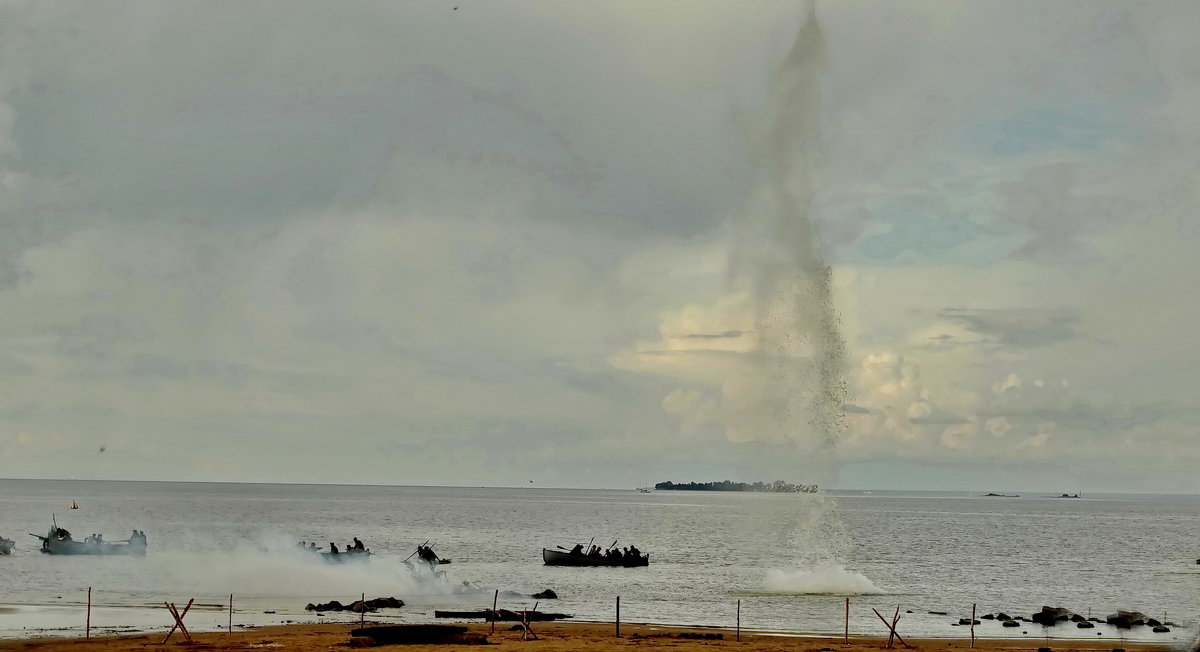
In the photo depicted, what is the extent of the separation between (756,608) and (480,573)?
40.9 meters

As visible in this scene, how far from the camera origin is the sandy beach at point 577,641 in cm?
4750

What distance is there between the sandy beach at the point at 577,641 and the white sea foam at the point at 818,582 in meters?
24.7

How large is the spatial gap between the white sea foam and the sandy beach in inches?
974

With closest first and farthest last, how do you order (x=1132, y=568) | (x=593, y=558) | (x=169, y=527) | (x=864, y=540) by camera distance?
(x=593, y=558) < (x=1132, y=568) < (x=864, y=540) < (x=169, y=527)

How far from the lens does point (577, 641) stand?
50.4 m

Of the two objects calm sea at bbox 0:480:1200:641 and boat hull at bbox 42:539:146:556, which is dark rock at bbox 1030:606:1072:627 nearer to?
calm sea at bbox 0:480:1200:641

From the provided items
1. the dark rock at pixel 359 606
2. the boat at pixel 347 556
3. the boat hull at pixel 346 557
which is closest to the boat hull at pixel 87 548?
the boat at pixel 347 556

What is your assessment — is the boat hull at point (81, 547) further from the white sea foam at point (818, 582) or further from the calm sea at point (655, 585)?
the white sea foam at point (818, 582)

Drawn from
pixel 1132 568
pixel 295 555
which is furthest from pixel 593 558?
pixel 1132 568

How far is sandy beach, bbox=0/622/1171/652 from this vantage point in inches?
1870

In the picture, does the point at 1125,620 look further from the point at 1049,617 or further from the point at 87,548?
the point at 87,548

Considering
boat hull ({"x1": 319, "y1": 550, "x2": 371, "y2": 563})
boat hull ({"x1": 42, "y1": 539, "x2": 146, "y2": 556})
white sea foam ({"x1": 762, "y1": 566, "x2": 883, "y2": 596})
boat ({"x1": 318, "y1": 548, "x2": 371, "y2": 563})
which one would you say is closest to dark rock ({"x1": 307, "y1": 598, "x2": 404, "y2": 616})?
white sea foam ({"x1": 762, "y1": 566, "x2": 883, "y2": 596})

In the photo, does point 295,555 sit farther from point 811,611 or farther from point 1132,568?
point 1132,568

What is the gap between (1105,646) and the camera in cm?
5656
